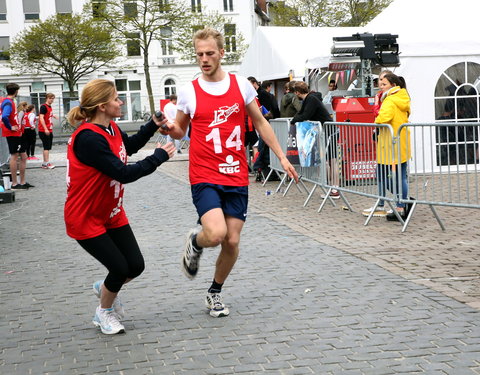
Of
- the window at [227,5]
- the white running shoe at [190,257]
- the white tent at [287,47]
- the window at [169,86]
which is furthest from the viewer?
the window at [227,5]

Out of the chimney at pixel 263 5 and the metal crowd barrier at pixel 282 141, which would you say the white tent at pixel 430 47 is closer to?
the metal crowd barrier at pixel 282 141

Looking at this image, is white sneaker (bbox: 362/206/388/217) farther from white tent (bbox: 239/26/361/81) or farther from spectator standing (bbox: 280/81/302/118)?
white tent (bbox: 239/26/361/81)

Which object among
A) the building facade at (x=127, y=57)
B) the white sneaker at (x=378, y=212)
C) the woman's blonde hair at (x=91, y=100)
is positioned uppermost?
the building facade at (x=127, y=57)

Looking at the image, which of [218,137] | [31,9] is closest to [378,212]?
[218,137]

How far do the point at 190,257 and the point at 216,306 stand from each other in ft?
1.27

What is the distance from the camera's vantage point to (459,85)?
1585 cm

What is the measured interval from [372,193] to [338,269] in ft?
10.5

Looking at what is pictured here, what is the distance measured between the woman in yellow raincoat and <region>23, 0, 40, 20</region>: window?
60376 millimetres

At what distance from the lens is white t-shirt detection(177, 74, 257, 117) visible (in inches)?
211

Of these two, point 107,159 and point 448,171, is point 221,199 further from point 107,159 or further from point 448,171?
point 448,171

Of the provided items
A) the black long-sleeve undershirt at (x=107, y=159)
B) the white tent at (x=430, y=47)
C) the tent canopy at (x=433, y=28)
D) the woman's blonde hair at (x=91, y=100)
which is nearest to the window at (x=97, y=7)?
the tent canopy at (x=433, y=28)

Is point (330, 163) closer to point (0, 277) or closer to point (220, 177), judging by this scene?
point (0, 277)

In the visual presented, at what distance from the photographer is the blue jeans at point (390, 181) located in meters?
9.41

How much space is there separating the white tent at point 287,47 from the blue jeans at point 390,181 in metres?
11.1
